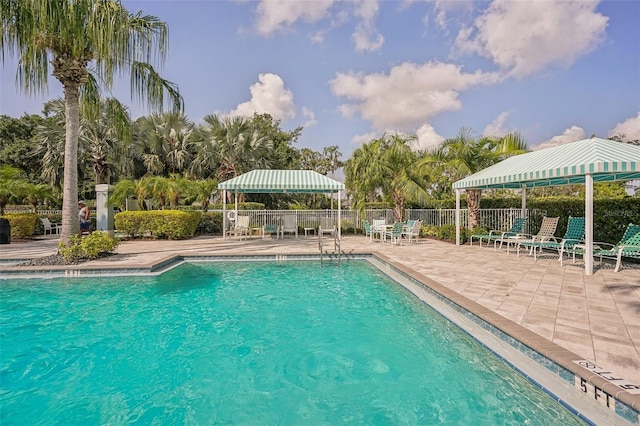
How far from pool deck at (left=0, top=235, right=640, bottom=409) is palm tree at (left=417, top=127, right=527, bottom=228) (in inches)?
131

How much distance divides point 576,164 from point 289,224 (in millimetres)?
12822

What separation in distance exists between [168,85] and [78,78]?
7.78 feet

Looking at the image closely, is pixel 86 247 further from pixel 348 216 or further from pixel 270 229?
pixel 348 216

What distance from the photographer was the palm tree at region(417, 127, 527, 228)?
14.2 meters

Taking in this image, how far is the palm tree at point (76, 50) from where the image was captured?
7.86 m

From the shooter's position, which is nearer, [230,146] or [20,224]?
[20,224]

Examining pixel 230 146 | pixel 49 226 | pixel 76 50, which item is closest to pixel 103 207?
pixel 49 226

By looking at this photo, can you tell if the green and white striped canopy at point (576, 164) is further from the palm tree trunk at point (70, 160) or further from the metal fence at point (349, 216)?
the palm tree trunk at point (70, 160)

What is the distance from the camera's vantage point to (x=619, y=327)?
416cm

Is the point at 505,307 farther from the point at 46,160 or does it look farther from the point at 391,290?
the point at 46,160

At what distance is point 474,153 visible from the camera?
14344 millimetres

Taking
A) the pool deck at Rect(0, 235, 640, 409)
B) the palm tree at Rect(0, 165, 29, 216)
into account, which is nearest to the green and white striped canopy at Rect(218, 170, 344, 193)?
the pool deck at Rect(0, 235, 640, 409)

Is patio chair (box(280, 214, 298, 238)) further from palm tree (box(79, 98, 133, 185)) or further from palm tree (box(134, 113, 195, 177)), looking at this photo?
palm tree (box(79, 98, 133, 185))

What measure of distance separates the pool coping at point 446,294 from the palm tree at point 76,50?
139cm
